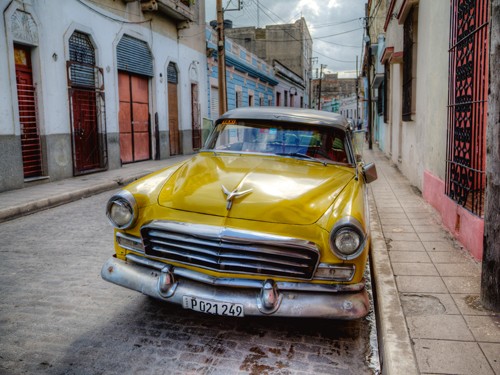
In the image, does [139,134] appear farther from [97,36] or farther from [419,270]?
[419,270]

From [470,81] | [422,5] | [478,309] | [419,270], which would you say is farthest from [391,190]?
[478,309]

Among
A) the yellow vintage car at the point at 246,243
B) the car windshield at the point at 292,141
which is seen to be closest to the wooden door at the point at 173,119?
the car windshield at the point at 292,141

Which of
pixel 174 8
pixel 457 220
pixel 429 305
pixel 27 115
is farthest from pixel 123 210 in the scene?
pixel 174 8

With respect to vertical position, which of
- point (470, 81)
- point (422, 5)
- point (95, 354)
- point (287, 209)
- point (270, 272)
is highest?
point (422, 5)

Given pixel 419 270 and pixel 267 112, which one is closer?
pixel 419 270

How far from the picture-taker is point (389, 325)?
303cm

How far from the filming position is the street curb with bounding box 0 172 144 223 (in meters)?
6.93

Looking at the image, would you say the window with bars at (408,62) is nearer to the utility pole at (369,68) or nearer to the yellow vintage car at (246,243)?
the yellow vintage car at (246,243)

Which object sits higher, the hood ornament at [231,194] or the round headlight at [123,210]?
the hood ornament at [231,194]

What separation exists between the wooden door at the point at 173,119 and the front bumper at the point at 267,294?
14609 mm

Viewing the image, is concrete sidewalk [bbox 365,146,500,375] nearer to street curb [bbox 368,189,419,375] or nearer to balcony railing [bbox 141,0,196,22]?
street curb [bbox 368,189,419,375]

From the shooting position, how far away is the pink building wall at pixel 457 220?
4.31 meters

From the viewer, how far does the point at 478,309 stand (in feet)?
10.7

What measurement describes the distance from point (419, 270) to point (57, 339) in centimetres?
307
